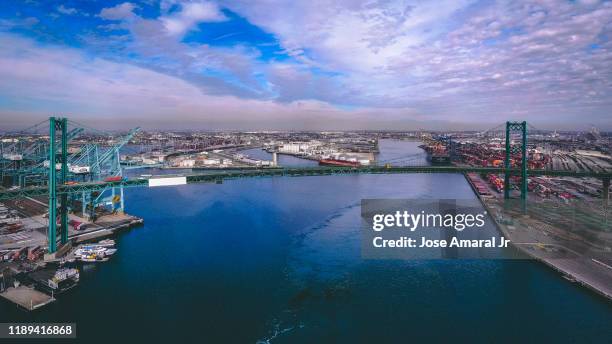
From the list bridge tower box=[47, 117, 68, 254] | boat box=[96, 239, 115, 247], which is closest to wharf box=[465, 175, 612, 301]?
boat box=[96, 239, 115, 247]

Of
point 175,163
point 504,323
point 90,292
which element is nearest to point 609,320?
point 504,323

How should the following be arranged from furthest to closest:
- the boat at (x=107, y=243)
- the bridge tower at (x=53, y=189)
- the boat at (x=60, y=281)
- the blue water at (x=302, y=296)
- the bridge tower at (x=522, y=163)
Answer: the bridge tower at (x=522, y=163) < the boat at (x=107, y=243) < the bridge tower at (x=53, y=189) < the boat at (x=60, y=281) < the blue water at (x=302, y=296)

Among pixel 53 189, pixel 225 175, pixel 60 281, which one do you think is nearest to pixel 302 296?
pixel 60 281

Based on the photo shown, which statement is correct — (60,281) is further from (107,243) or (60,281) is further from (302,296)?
(302,296)

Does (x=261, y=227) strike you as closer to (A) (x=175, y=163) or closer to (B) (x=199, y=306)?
(B) (x=199, y=306)

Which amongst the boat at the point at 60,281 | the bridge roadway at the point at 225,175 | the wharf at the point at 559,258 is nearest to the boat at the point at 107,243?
the bridge roadway at the point at 225,175

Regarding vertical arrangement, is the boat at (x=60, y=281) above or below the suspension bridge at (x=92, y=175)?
below

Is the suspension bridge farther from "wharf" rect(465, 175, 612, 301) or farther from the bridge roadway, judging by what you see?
"wharf" rect(465, 175, 612, 301)

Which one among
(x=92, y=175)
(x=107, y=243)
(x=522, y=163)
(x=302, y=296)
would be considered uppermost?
(x=522, y=163)

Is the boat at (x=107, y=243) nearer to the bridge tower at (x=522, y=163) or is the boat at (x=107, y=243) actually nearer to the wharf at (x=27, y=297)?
the wharf at (x=27, y=297)

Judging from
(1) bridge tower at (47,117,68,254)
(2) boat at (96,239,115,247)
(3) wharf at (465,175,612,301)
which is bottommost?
(2) boat at (96,239,115,247)
